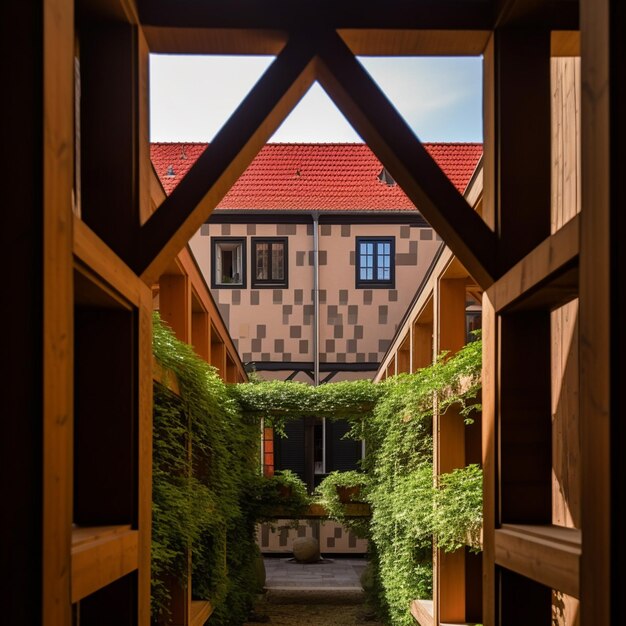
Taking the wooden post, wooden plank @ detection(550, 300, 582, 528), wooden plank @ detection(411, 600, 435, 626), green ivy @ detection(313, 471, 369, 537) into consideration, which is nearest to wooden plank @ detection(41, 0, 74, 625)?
wooden plank @ detection(550, 300, 582, 528)

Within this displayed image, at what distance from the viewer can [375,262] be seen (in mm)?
17016

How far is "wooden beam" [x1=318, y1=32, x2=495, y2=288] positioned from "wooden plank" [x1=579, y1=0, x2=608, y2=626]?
123 centimetres

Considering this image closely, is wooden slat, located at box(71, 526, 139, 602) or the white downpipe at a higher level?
the white downpipe

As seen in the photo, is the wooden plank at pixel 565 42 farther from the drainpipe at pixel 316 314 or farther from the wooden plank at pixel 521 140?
the drainpipe at pixel 316 314

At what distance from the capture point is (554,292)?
9.69 feet

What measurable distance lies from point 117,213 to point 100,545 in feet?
3.77

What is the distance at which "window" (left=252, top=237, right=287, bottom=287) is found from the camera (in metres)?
17.0

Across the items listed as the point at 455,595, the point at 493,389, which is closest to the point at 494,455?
the point at 493,389

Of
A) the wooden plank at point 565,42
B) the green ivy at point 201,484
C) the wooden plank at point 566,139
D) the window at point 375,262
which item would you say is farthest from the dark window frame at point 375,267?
the wooden plank at point 565,42

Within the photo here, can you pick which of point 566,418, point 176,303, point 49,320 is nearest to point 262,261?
point 176,303

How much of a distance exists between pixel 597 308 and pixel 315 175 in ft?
55.2

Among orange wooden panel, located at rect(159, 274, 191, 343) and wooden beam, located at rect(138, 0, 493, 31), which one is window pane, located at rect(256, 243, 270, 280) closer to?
orange wooden panel, located at rect(159, 274, 191, 343)

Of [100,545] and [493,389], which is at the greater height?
[493,389]
